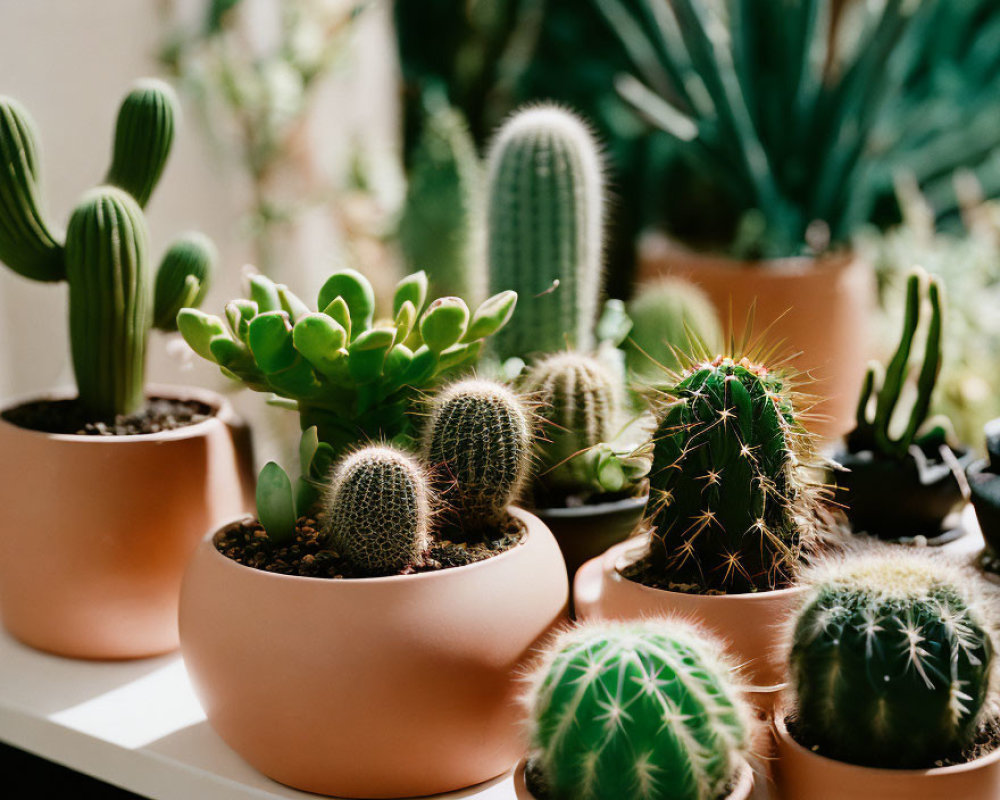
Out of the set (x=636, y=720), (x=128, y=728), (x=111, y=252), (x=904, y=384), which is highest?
(x=111, y=252)

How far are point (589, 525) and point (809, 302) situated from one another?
2.64ft

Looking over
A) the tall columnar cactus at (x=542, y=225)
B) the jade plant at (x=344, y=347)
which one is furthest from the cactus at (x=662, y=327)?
the jade plant at (x=344, y=347)

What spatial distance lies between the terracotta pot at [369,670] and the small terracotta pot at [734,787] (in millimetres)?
46

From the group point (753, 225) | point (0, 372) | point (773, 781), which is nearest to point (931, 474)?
point (773, 781)

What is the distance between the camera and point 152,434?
787 millimetres

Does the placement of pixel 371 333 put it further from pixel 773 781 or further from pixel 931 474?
pixel 931 474

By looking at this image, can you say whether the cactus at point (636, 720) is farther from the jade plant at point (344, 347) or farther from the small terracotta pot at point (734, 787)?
the jade plant at point (344, 347)

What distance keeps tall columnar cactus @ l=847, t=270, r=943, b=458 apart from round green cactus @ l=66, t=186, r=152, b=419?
1.93 feet

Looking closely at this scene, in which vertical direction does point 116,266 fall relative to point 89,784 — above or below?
above

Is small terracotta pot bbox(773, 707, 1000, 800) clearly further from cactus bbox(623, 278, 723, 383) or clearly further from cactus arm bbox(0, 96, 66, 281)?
cactus arm bbox(0, 96, 66, 281)

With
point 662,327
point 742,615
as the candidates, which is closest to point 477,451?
point 742,615

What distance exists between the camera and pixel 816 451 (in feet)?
2.40

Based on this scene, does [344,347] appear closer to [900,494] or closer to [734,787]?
[734,787]

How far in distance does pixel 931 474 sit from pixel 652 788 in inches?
17.8
